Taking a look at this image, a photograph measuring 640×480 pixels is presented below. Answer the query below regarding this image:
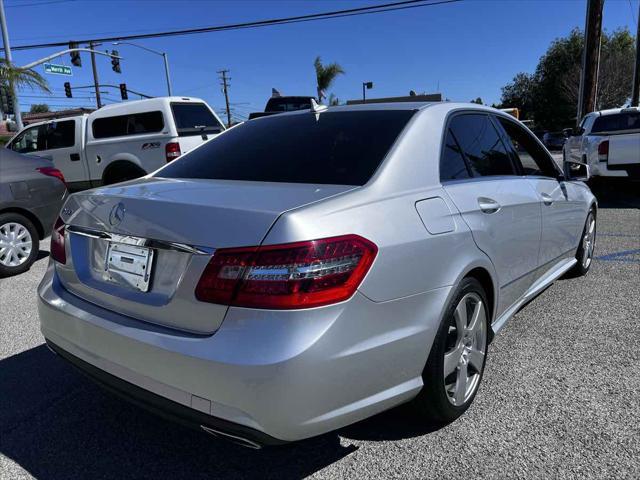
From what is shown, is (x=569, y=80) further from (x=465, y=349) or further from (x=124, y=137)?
(x=465, y=349)

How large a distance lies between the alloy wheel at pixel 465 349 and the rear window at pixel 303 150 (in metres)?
0.82

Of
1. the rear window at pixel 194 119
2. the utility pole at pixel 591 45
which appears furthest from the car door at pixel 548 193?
the utility pole at pixel 591 45

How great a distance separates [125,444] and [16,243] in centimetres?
406

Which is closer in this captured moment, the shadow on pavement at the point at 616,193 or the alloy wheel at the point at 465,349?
the alloy wheel at the point at 465,349

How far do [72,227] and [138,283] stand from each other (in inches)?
24.9

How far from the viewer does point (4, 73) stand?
41.0 ft

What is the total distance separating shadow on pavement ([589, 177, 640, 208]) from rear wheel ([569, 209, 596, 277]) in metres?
4.91

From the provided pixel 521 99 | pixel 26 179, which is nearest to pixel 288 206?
pixel 26 179

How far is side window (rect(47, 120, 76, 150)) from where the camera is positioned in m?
10.6

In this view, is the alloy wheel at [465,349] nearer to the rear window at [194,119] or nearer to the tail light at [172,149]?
the tail light at [172,149]

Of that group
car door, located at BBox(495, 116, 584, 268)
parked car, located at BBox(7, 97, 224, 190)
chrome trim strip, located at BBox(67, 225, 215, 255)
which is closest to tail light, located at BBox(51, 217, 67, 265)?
chrome trim strip, located at BBox(67, 225, 215, 255)

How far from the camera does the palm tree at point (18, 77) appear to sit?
12.5m

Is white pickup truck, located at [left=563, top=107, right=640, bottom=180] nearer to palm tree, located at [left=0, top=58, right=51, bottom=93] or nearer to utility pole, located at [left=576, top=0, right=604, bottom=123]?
utility pole, located at [left=576, top=0, right=604, bottom=123]

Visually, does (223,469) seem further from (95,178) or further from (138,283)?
(95,178)
